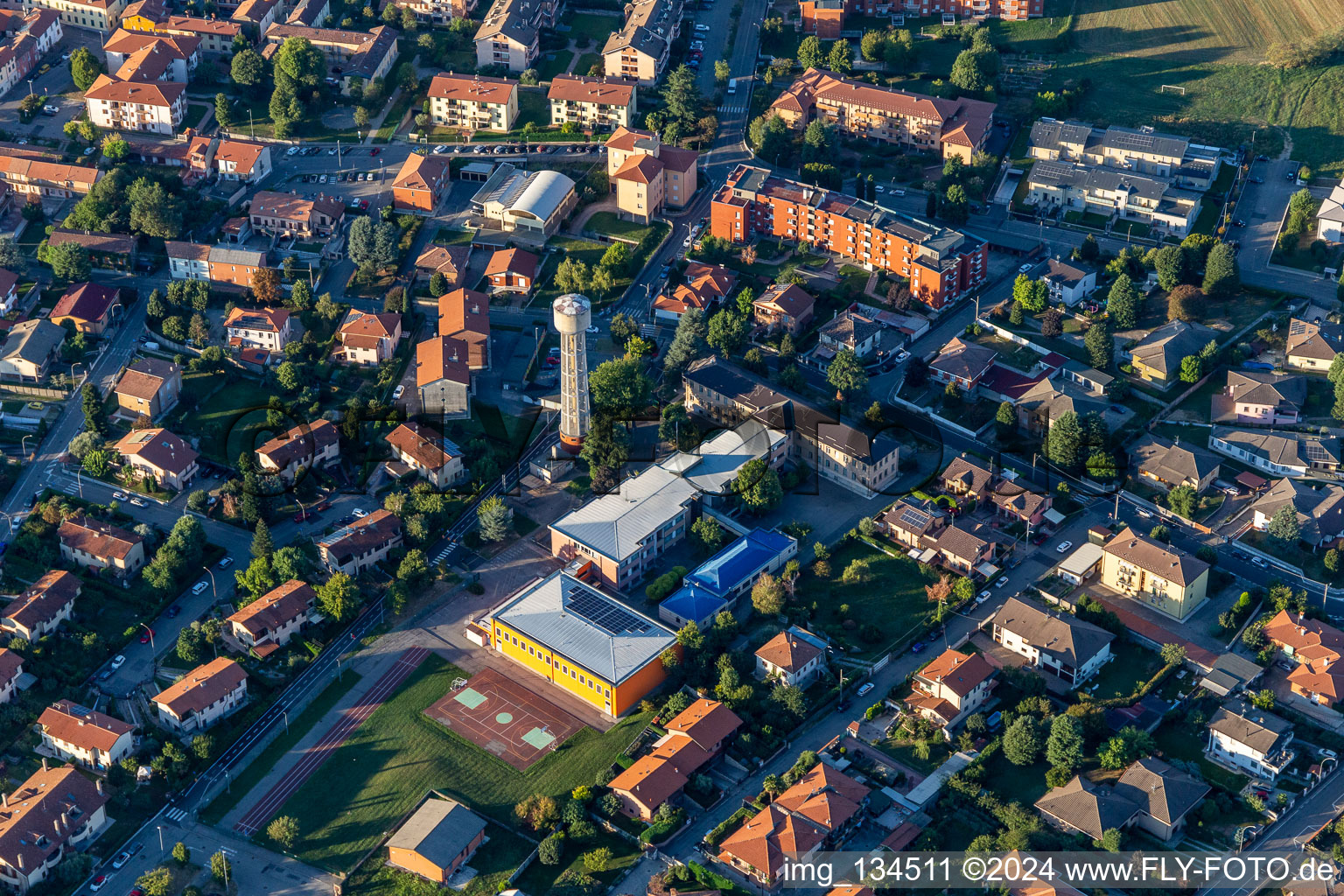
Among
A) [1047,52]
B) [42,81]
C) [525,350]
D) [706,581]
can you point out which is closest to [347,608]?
[706,581]

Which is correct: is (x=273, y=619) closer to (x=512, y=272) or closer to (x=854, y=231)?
(x=512, y=272)

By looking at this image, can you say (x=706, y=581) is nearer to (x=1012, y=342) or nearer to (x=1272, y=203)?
(x=1012, y=342)

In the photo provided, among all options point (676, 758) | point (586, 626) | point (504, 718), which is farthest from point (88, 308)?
point (676, 758)

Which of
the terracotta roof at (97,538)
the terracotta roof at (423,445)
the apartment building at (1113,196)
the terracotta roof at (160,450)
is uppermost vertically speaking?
the apartment building at (1113,196)

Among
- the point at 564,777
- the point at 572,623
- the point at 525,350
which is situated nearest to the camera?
the point at 564,777

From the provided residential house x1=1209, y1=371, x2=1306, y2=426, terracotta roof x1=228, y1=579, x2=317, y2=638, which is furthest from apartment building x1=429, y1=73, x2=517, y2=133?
residential house x1=1209, y1=371, x2=1306, y2=426

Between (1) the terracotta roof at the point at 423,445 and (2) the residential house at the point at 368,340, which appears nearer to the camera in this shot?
(1) the terracotta roof at the point at 423,445

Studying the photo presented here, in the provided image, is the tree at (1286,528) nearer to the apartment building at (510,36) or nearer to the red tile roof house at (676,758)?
the red tile roof house at (676,758)

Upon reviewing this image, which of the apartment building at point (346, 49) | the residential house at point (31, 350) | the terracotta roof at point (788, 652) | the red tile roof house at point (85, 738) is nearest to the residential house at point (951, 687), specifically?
the terracotta roof at point (788, 652)

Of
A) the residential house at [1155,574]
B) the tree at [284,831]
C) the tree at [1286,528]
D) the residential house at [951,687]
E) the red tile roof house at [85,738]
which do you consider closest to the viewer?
the tree at [284,831]
